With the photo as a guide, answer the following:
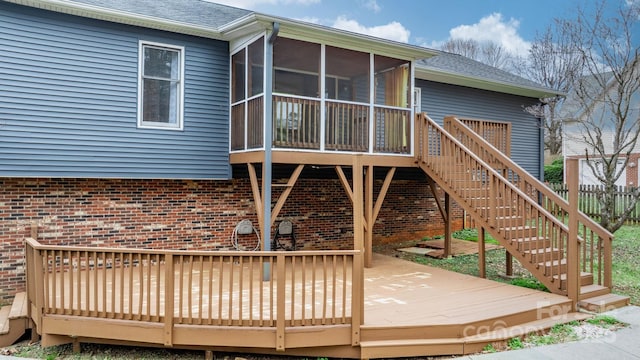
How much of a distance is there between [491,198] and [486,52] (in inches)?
1348

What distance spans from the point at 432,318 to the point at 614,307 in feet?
9.58

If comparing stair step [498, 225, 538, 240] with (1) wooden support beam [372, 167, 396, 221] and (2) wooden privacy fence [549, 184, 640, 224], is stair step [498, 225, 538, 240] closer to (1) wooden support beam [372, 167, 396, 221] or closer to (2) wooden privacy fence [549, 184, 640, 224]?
(1) wooden support beam [372, 167, 396, 221]

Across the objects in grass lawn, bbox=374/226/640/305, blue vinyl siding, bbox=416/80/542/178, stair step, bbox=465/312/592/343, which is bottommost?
stair step, bbox=465/312/592/343

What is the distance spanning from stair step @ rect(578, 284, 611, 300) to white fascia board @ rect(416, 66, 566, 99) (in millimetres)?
6349

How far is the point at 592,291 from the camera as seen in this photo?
6230mm

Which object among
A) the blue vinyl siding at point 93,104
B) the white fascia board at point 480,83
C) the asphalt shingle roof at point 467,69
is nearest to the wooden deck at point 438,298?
the blue vinyl siding at point 93,104

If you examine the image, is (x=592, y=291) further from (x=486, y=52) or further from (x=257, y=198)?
(x=486, y=52)

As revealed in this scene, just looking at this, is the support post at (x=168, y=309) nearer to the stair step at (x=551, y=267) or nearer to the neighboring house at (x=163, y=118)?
the neighboring house at (x=163, y=118)

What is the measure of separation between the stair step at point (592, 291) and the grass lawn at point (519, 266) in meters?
0.48

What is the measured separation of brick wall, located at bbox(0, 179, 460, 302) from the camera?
729 cm

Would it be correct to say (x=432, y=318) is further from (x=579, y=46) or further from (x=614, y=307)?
(x=579, y=46)

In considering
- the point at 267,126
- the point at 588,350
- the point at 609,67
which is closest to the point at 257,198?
the point at 267,126

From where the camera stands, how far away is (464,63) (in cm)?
1437

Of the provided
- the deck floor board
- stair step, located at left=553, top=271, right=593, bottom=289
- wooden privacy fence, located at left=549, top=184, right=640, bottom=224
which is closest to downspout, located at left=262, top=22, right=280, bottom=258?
the deck floor board
